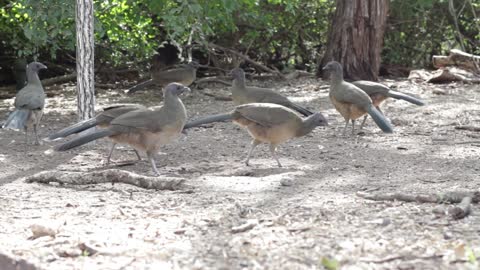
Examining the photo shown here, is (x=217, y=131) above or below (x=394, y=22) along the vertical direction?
below

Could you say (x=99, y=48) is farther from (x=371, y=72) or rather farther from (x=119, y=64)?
(x=371, y=72)

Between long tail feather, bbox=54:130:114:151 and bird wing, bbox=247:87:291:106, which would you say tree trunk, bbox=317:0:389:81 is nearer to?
bird wing, bbox=247:87:291:106

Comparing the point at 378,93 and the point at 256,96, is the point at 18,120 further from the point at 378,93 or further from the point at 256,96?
the point at 378,93

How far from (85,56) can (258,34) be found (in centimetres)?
636

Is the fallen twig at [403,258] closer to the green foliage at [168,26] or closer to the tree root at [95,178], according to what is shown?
the tree root at [95,178]

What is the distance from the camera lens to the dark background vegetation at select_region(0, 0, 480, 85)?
11.1m

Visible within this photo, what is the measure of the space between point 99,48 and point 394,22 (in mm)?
6061

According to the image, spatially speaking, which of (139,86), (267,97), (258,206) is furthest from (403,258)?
(139,86)

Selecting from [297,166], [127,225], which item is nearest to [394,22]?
[297,166]

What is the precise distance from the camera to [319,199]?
5641 mm

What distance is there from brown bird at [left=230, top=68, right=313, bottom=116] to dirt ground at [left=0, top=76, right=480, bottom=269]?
41 centimetres

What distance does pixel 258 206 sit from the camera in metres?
5.43

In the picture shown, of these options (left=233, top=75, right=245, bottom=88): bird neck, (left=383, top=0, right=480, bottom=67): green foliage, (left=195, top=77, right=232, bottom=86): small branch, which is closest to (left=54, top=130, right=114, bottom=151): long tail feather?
(left=233, top=75, right=245, bottom=88): bird neck

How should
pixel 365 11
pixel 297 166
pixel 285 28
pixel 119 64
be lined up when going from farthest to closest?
pixel 285 28 → pixel 119 64 → pixel 365 11 → pixel 297 166
